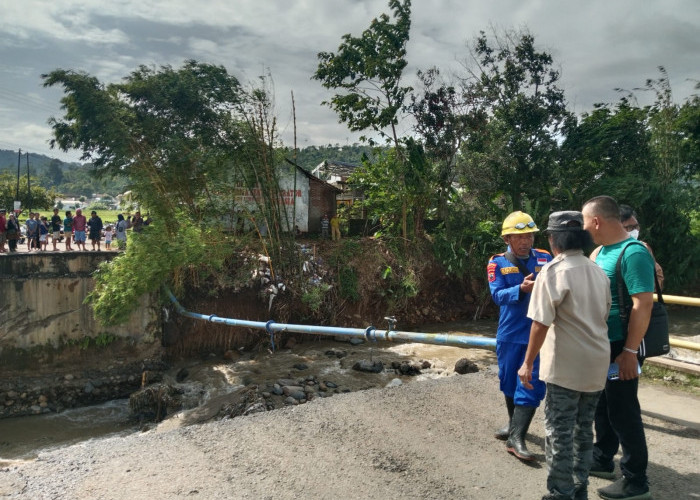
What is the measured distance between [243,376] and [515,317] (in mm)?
7768

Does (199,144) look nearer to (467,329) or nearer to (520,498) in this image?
(467,329)

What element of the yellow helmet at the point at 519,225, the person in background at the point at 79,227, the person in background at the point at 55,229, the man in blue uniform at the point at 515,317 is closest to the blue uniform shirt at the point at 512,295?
the man in blue uniform at the point at 515,317

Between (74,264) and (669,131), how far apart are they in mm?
18632

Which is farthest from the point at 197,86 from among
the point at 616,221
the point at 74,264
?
the point at 616,221

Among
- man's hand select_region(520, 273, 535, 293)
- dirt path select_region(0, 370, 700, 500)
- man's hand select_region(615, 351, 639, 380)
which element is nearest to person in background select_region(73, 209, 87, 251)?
dirt path select_region(0, 370, 700, 500)

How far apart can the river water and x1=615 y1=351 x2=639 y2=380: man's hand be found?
6258 mm

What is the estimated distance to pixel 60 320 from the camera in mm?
11258

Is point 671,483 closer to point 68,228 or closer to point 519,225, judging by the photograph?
point 519,225

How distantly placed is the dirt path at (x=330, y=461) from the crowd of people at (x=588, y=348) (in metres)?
0.33

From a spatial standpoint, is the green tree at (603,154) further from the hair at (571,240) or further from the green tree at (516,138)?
the hair at (571,240)

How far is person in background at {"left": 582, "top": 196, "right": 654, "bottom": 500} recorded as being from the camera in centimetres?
277

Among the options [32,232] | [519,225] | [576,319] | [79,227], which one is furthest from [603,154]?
[32,232]

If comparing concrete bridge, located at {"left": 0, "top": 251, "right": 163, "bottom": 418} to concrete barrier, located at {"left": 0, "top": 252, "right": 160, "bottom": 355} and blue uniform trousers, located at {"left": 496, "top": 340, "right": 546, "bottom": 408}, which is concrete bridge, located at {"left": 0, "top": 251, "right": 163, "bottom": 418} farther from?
blue uniform trousers, located at {"left": 496, "top": 340, "right": 546, "bottom": 408}

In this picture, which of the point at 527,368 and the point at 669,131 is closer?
the point at 527,368
